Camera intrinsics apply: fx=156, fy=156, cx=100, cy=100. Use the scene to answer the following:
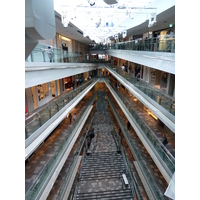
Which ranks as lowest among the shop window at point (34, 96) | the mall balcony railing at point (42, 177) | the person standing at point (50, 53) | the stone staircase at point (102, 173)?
the stone staircase at point (102, 173)

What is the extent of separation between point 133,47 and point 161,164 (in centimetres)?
960

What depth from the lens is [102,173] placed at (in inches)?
459

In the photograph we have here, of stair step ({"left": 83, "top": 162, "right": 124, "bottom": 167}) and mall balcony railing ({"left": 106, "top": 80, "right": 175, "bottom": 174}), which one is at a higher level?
mall balcony railing ({"left": 106, "top": 80, "right": 175, "bottom": 174})

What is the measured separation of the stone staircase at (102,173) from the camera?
32.3ft

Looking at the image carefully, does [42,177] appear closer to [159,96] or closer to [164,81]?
[159,96]

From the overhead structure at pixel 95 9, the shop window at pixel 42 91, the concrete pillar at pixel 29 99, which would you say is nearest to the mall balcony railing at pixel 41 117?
the concrete pillar at pixel 29 99

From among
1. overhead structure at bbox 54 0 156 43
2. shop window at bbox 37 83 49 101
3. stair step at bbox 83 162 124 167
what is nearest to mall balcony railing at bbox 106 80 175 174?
stair step at bbox 83 162 124 167

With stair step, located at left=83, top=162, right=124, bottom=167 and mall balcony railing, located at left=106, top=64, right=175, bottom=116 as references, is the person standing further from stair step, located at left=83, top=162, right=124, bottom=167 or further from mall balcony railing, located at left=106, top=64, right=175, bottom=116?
stair step, located at left=83, top=162, right=124, bottom=167

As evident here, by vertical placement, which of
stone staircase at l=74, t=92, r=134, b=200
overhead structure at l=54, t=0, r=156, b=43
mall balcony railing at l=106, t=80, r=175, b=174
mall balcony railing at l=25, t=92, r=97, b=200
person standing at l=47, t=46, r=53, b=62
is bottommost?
stone staircase at l=74, t=92, r=134, b=200

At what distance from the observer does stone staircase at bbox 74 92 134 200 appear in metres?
9.86

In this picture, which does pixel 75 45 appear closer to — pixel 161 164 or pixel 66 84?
pixel 66 84

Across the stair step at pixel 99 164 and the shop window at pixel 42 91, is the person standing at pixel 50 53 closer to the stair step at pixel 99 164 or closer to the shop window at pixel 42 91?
the shop window at pixel 42 91

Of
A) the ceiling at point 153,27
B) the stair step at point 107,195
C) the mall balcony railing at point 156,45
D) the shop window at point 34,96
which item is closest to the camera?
the mall balcony railing at point 156,45
